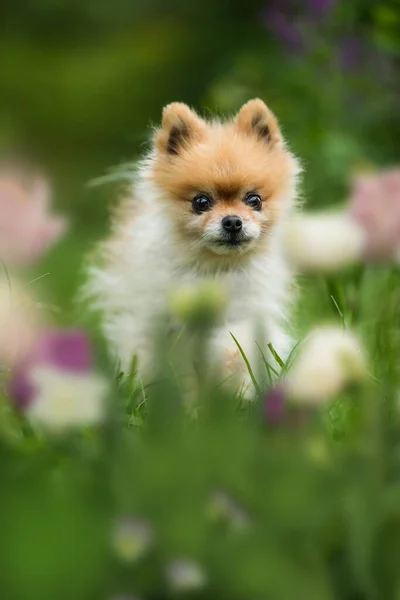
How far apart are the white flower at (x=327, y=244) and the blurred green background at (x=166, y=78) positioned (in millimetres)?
2271

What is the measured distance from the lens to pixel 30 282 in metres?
1.50

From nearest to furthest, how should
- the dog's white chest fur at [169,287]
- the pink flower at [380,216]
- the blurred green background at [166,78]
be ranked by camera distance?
the pink flower at [380,216]
the dog's white chest fur at [169,287]
the blurred green background at [166,78]

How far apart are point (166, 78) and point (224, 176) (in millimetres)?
3552

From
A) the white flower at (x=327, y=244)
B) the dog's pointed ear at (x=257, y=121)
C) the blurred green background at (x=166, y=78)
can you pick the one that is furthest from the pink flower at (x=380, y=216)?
the blurred green background at (x=166, y=78)

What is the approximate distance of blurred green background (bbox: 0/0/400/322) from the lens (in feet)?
11.2

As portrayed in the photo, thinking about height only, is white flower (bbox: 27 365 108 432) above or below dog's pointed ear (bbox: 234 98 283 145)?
below

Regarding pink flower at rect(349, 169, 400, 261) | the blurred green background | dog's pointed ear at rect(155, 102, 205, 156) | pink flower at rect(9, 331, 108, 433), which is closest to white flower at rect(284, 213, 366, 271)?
pink flower at rect(349, 169, 400, 261)

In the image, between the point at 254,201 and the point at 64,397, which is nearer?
the point at 64,397

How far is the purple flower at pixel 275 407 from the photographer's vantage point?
79 centimetres

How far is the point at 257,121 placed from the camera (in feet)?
5.80

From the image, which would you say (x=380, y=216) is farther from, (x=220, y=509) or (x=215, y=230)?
(x=215, y=230)

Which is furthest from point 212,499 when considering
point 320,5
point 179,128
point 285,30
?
point 285,30

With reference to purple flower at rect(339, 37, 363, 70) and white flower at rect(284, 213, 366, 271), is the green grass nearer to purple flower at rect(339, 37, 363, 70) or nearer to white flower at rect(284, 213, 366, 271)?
white flower at rect(284, 213, 366, 271)

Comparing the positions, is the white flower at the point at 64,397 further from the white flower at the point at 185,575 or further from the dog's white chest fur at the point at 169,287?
the dog's white chest fur at the point at 169,287
